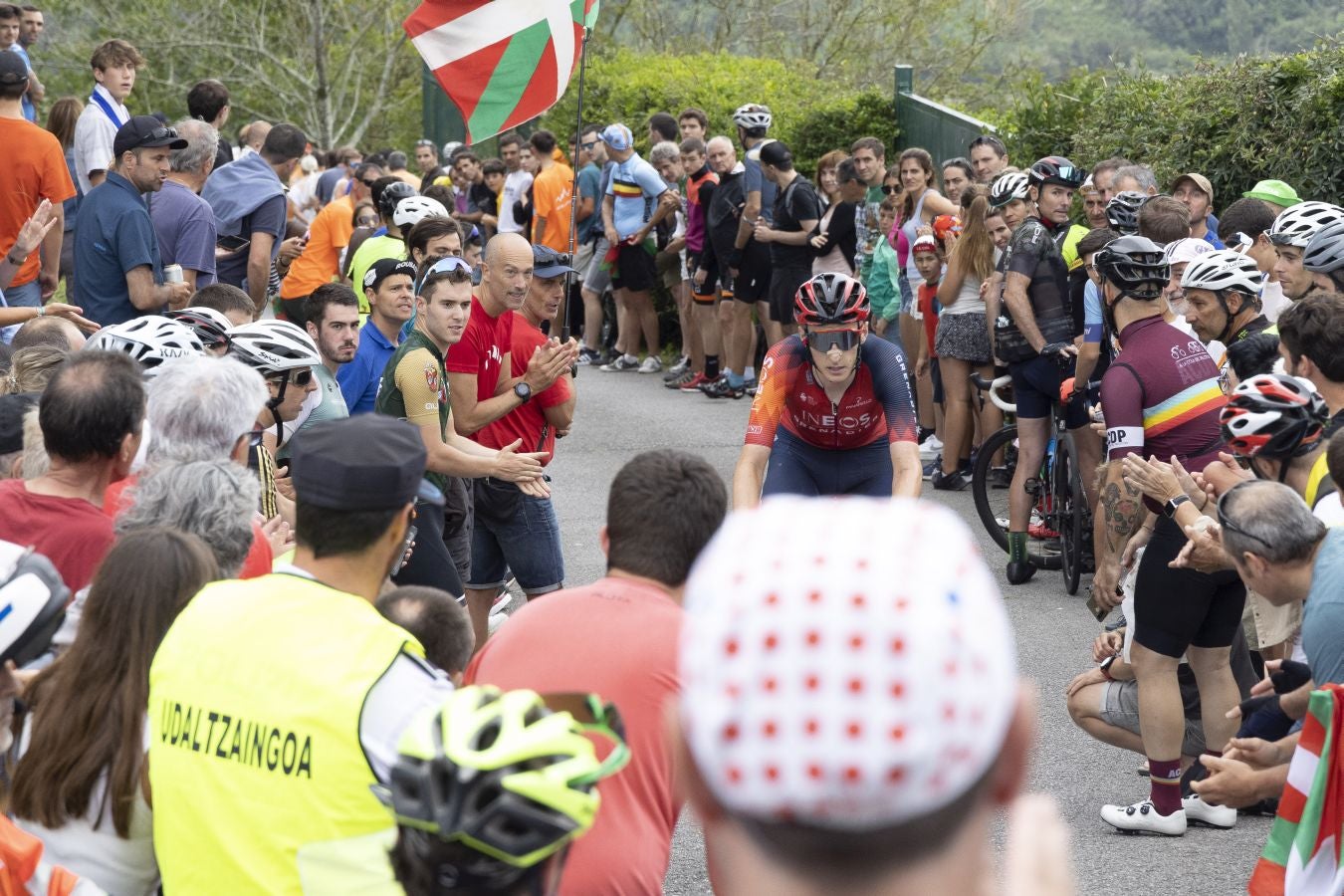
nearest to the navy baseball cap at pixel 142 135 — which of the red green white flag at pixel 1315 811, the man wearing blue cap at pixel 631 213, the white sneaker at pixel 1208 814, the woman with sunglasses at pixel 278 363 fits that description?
the woman with sunglasses at pixel 278 363

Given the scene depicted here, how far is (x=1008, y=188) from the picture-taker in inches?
393

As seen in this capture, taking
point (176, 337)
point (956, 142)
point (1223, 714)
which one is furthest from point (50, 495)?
point (956, 142)

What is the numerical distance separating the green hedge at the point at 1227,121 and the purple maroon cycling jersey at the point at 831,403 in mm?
4874

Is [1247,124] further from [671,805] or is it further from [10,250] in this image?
[671,805]

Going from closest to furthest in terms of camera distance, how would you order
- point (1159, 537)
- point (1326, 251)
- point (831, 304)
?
point (1159, 537), point (831, 304), point (1326, 251)

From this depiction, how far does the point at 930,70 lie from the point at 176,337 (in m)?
28.1

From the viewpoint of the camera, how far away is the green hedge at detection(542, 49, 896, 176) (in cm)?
1822

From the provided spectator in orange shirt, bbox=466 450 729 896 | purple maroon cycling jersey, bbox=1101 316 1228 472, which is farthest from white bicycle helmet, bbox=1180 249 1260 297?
spectator in orange shirt, bbox=466 450 729 896

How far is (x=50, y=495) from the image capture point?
398 centimetres

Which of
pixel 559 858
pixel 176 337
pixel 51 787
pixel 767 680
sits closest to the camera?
pixel 767 680

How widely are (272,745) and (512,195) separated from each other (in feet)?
51.6

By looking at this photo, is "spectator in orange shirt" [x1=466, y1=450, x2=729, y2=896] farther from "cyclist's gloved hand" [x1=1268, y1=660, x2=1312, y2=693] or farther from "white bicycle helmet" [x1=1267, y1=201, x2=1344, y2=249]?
"white bicycle helmet" [x1=1267, y1=201, x2=1344, y2=249]

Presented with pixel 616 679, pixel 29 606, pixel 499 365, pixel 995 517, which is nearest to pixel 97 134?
pixel 499 365

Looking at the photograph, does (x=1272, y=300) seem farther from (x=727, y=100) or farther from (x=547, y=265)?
(x=727, y=100)
